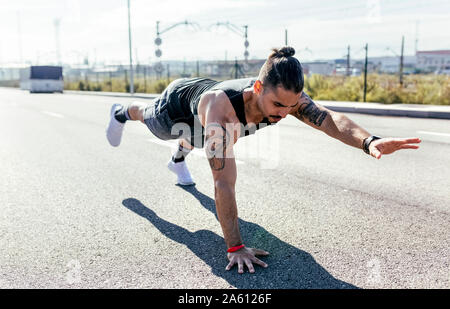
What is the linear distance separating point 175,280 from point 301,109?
1.60 m

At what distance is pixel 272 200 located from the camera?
3932 mm

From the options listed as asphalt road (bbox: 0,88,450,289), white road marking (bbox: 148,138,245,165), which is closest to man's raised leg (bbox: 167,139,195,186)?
asphalt road (bbox: 0,88,450,289)

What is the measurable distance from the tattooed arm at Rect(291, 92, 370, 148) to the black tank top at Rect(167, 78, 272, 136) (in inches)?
13.9

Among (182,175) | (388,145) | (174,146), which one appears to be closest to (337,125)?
(388,145)

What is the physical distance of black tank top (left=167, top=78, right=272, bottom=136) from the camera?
2818 mm

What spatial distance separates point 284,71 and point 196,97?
3.10 ft

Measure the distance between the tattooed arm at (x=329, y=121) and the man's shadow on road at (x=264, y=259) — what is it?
87cm

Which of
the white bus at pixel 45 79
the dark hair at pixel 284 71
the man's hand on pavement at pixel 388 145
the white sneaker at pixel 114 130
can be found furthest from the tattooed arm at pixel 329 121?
the white bus at pixel 45 79

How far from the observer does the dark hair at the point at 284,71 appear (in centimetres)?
250

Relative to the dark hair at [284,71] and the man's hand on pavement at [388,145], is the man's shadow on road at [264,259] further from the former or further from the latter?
the dark hair at [284,71]

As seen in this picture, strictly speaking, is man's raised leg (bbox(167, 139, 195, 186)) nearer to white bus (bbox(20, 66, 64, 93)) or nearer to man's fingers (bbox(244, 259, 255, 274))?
man's fingers (bbox(244, 259, 255, 274))

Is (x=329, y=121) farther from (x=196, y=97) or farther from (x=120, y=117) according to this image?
(x=120, y=117)

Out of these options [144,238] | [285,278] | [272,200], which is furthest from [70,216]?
[285,278]
